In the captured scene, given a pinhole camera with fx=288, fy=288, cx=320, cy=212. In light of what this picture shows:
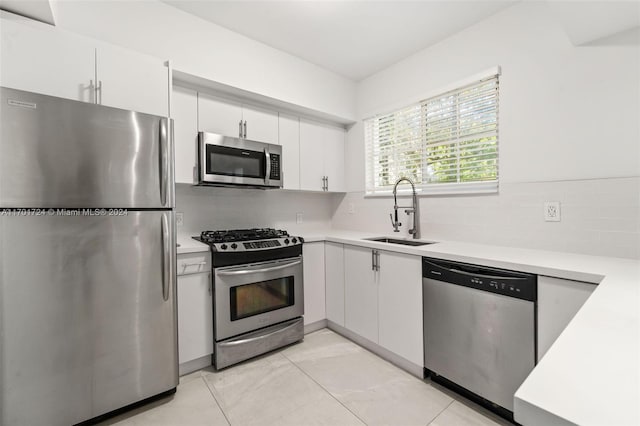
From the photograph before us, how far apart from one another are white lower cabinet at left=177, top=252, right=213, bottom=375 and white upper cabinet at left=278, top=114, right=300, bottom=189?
1174 mm

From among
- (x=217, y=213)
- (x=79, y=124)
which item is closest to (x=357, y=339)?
(x=217, y=213)

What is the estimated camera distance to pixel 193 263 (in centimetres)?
203

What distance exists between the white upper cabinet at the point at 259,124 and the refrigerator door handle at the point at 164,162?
0.94 metres

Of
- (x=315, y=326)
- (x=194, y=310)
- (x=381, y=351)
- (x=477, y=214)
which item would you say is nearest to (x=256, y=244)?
(x=194, y=310)

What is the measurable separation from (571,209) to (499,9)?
1528mm

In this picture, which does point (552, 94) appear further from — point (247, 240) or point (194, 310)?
point (194, 310)

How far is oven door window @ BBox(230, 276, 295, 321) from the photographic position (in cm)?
218

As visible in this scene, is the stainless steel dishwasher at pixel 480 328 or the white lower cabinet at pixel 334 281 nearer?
the stainless steel dishwasher at pixel 480 328

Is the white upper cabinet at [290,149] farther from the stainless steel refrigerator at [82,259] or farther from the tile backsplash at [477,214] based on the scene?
the stainless steel refrigerator at [82,259]

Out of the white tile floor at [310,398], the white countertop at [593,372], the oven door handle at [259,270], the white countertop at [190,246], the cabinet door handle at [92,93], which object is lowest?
the white tile floor at [310,398]

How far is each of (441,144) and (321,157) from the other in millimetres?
1244

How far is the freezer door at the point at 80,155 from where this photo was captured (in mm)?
1331

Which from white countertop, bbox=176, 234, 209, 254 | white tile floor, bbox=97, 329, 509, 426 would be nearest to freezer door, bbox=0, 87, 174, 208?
white countertop, bbox=176, 234, 209, 254

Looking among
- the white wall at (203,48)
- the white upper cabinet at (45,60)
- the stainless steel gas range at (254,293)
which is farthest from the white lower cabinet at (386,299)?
the white upper cabinet at (45,60)
